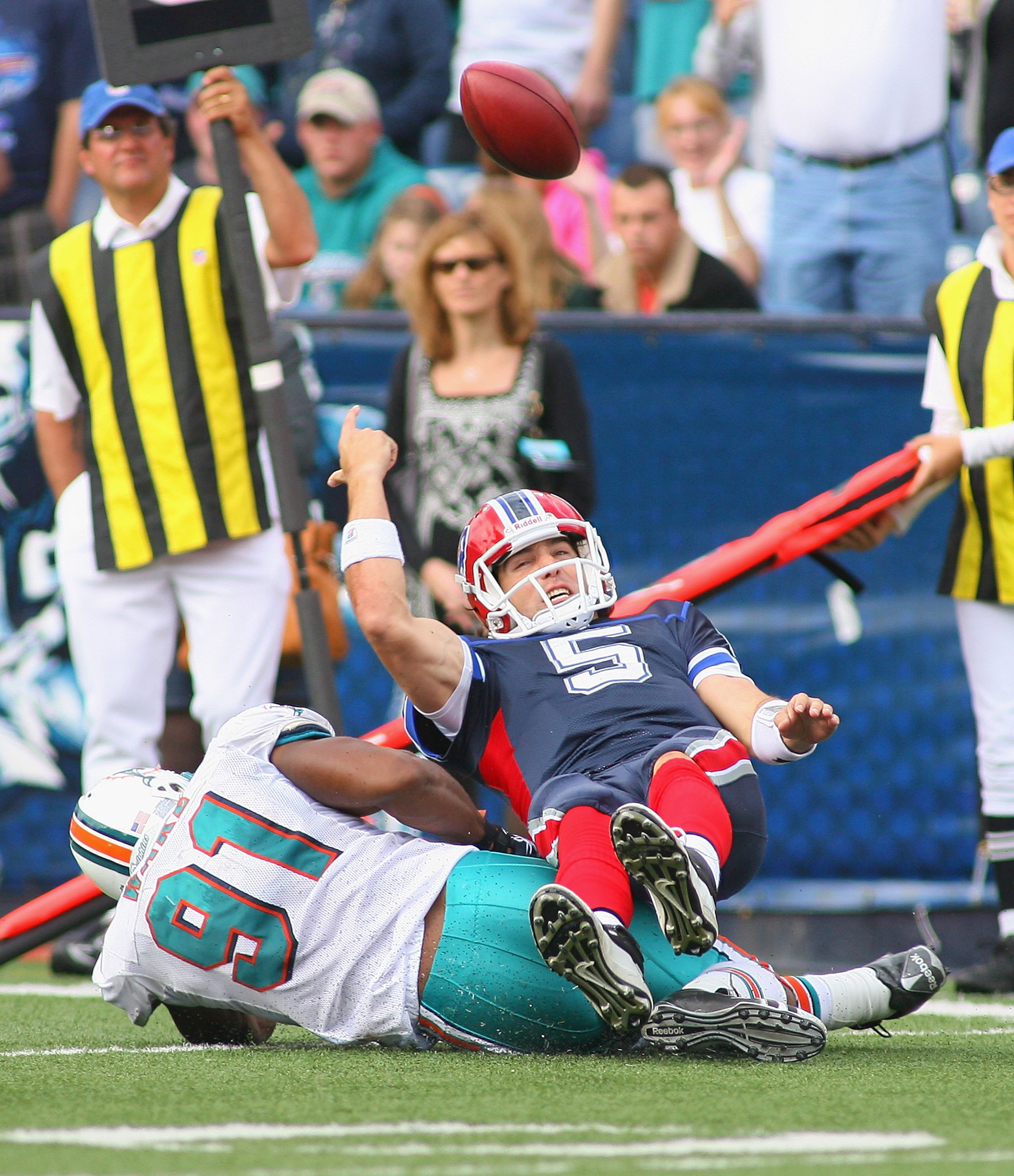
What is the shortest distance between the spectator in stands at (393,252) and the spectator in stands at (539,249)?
37cm

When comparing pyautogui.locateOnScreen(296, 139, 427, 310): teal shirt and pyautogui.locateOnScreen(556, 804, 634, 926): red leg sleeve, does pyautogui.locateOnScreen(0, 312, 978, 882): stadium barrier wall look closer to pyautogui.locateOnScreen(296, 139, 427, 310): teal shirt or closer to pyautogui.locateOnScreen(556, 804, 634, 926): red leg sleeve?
pyautogui.locateOnScreen(296, 139, 427, 310): teal shirt

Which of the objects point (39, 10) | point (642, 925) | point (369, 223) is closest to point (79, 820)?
point (642, 925)

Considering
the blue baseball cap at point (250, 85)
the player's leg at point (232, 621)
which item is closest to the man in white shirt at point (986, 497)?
the player's leg at point (232, 621)

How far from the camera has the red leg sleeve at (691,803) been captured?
291cm

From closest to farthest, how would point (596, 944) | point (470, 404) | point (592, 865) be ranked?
point (596, 944), point (592, 865), point (470, 404)

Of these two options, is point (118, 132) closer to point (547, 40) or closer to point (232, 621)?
point (232, 621)

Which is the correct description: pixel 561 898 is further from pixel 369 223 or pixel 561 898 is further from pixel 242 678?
pixel 369 223

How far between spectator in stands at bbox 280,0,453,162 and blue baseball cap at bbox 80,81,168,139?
311 cm

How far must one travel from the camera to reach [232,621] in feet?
15.6

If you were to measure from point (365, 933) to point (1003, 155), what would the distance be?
9.11ft

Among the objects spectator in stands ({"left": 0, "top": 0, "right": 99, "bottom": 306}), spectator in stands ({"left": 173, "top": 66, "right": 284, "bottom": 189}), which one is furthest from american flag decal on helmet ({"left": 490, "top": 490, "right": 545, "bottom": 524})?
spectator in stands ({"left": 0, "top": 0, "right": 99, "bottom": 306})

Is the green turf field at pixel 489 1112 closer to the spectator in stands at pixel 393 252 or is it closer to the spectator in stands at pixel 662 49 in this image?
the spectator in stands at pixel 393 252

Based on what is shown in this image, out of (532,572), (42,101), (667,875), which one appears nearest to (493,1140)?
(667,875)

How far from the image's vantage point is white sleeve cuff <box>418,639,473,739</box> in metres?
3.25
